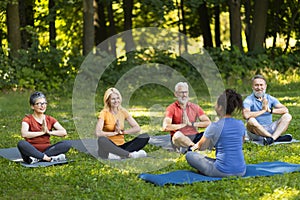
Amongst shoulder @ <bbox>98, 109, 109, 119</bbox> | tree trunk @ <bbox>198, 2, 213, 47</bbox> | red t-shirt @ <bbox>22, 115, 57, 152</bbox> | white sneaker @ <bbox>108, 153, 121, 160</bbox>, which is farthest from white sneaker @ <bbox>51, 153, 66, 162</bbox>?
tree trunk @ <bbox>198, 2, 213, 47</bbox>

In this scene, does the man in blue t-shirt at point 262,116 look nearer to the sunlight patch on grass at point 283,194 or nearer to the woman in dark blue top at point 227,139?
the woman in dark blue top at point 227,139

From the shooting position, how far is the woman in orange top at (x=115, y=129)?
299 inches

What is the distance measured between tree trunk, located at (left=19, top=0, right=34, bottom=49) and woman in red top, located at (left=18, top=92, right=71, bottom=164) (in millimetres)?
11248

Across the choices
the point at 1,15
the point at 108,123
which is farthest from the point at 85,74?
the point at 108,123

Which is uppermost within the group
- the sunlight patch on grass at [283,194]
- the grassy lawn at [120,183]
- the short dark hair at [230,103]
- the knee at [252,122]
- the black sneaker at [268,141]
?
the short dark hair at [230,103]

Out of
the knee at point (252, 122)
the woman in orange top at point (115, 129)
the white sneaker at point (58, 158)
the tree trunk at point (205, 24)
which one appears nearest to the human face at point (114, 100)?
the woman in orange top at point (115, 129)

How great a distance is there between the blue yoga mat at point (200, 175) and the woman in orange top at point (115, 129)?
1193mm

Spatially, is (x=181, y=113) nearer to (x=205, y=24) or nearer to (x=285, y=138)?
(x=285, y=138)

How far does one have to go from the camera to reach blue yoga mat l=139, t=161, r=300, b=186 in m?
6.16

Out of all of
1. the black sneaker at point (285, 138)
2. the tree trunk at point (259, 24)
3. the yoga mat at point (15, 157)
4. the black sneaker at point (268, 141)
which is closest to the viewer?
the yoga mat at point (15, 157)

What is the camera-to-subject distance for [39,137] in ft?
24.9

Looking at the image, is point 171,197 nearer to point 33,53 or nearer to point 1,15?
point 33,53

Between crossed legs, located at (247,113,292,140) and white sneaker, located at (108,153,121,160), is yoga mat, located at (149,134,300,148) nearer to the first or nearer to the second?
crossed legs, located at (247,113,292,140)

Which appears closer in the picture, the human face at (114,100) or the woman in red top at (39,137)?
the woman in red top at (39,137)
